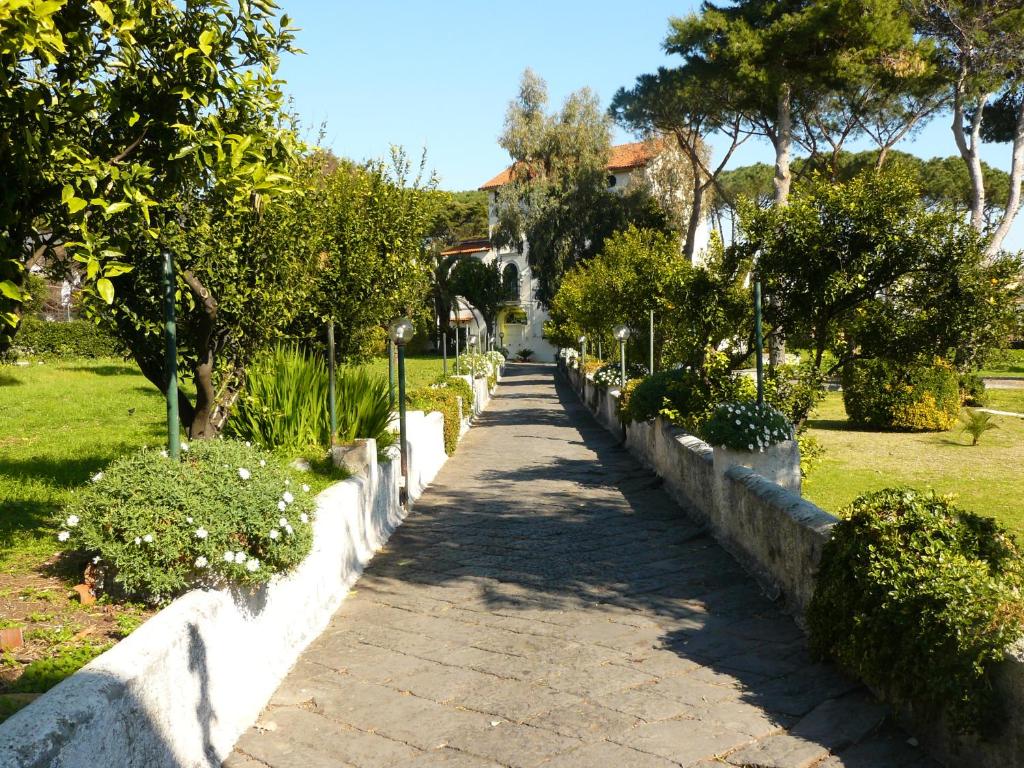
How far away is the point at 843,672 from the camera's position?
5.04 metres

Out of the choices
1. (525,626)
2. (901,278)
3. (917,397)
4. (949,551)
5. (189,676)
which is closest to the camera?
(189,676)

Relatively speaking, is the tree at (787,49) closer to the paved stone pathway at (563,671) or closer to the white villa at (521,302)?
the paved stone pathway at (563,671)

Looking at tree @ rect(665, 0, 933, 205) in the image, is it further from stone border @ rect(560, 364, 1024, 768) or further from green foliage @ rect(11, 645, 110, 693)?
green foliage @ rect(11, 645, 110, 693)

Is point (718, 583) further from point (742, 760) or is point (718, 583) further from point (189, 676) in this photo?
point (189, 676)

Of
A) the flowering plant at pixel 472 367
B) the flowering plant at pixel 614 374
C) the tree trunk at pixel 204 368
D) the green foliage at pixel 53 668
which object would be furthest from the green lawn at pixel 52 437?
the flowering plant at pixel 614 374

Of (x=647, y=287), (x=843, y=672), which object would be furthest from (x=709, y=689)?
(x=647, y=287)

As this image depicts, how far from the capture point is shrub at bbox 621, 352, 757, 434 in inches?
460

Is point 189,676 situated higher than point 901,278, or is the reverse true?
point 901,278

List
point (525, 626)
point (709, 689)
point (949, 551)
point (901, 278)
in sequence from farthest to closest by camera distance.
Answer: point (901, 278) < point (525, 626) < point (709, 689) < point (949, 551)

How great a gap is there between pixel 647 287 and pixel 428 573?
1249cm

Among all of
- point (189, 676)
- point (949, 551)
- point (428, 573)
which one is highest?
point (949, 551)

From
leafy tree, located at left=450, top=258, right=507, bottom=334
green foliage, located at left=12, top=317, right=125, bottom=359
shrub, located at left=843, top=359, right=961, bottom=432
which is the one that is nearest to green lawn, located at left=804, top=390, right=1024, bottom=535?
shrub, located at left=843, top=359, right=961, bottom=432

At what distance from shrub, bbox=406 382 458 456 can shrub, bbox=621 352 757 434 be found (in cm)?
378

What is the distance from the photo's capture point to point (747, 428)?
8.34 m
